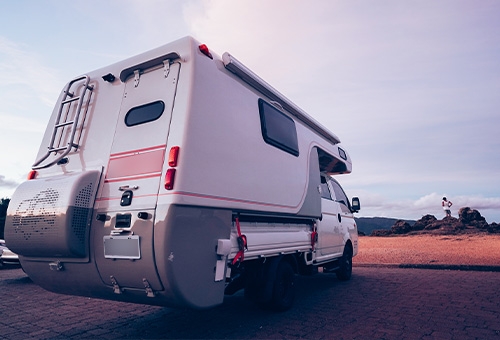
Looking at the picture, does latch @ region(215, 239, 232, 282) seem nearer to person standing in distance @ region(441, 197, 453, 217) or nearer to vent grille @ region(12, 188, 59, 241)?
vent grille @ region(12, 188, 59, 241)

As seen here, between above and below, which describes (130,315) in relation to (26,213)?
below

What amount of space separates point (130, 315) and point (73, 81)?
139 inches

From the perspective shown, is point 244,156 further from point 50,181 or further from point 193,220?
point 50,181

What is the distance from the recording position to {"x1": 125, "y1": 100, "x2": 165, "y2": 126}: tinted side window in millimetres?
3963

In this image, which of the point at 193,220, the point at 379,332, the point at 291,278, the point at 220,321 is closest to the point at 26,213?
the point at 193,220

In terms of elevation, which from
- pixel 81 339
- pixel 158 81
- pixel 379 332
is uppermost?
pixel 158 81

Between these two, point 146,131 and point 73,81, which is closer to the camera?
point 146,131

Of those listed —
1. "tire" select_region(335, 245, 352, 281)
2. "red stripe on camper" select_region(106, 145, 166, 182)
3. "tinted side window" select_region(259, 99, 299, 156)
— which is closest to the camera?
"red stripe on camper" select_region(106, 145, 166, 182)

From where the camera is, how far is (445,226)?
2728 centimetres

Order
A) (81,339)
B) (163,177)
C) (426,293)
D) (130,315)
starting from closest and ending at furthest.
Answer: (163,177), (81,339), (130,315), (426,293)

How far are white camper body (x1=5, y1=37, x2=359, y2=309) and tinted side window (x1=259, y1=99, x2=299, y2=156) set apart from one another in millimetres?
32

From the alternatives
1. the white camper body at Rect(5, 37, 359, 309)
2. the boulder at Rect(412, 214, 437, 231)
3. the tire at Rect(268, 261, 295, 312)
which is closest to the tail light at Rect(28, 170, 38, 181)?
the white camper body at Rect(5, 37, 359, 309)

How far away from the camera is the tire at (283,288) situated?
5051 millimetres

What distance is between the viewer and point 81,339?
4238 mm
